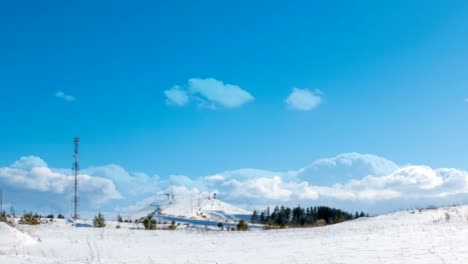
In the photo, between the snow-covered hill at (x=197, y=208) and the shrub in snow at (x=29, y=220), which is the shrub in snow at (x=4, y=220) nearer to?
the shrub in snow at (x=29, y=220)

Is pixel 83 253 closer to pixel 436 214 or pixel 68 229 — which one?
pixel 68 229

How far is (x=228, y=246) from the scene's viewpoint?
21.6m

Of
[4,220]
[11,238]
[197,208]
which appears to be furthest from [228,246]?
[197,208]

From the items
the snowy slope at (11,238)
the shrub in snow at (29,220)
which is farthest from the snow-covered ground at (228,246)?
the shrub in snow at (29,220)

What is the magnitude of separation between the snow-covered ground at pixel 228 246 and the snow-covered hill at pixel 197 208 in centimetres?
5091

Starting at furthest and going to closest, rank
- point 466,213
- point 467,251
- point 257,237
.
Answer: point 466,213
point 257,237
point 467,251

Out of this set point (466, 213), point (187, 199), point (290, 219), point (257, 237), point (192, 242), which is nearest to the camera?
point (192, 242)

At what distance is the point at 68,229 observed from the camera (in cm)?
2656

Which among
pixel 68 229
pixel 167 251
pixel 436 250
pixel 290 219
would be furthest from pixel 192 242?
pixel 290 219

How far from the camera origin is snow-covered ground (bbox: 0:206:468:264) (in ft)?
51.1

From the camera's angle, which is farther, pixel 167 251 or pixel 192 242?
pixel 192 242

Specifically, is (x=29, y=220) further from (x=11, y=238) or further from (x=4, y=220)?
(x=11, y=238)

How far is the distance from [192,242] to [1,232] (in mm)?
8976

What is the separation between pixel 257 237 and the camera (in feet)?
83.7
